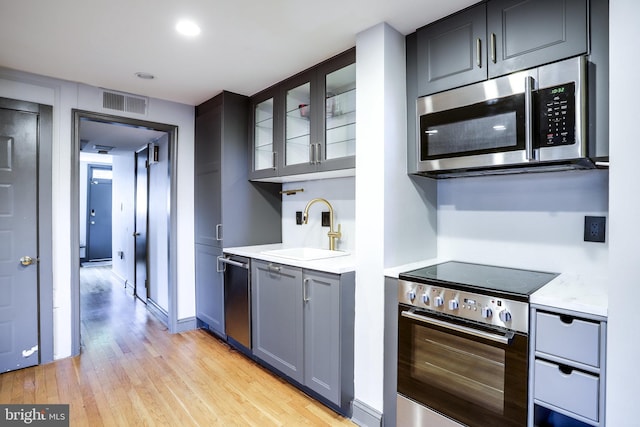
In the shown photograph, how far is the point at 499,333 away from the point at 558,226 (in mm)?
741

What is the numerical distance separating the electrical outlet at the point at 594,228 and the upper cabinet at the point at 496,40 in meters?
0.78

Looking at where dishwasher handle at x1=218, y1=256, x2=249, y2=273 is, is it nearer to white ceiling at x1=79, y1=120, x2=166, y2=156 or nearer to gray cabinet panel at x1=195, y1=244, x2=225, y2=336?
gray cabinet panel at x1=195, y1=244, x2=225, y2=336

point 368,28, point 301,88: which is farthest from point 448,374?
point 301,88

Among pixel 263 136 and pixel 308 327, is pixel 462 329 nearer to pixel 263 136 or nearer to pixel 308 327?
pixel 308 327

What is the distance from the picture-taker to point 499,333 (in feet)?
4.88

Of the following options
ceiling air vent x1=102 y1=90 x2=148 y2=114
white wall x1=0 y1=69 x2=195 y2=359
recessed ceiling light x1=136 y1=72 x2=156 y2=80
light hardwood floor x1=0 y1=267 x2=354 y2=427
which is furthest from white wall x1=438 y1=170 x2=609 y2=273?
white wall x1=0 y1=69 x2=195 y2=359

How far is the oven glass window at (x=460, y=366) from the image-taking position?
1509 mm

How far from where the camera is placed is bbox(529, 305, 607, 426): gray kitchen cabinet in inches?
49.7


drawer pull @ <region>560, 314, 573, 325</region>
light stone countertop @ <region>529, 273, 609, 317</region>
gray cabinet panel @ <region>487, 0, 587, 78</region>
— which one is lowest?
drawer pull @ <region>560, 314, 573, 325</region>

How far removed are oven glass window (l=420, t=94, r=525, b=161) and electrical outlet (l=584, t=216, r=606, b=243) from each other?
529 mm

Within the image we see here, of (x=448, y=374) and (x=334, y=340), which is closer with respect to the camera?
(x=448, y=374)

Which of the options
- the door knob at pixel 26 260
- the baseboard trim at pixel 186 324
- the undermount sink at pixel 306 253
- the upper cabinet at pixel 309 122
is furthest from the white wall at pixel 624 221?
the door knob at pixel 26 260

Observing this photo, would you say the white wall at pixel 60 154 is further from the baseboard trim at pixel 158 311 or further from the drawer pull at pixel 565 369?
the drawer pull at pixel 565 369

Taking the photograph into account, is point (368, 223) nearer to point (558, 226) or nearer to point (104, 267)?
point (558, 226)
